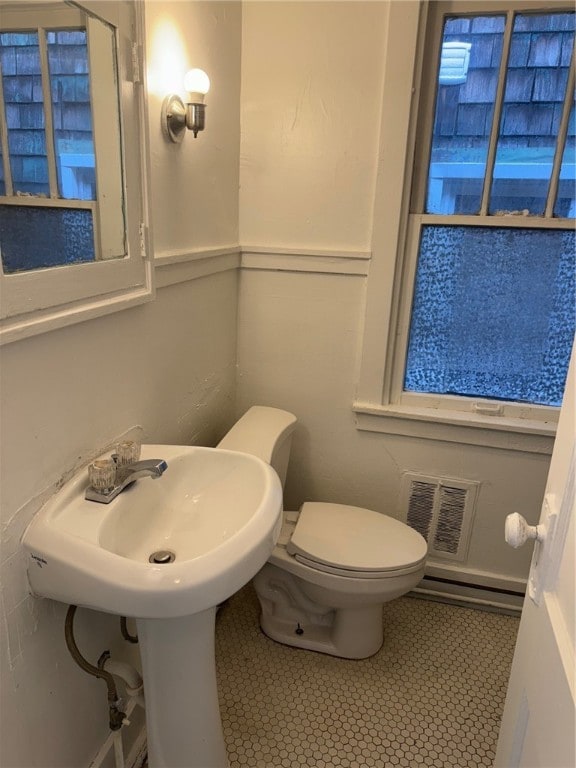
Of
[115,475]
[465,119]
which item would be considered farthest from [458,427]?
[115,475]

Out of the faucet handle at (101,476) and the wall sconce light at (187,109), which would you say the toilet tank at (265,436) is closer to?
the faucet handle at (101,476)

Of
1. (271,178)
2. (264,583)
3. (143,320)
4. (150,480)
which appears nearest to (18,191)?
(143,320)

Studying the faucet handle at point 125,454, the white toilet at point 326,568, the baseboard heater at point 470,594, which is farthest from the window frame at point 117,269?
the baseboard heater at point 470,594

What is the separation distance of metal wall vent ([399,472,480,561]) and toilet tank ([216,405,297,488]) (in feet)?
1.59

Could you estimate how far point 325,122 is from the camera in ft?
5.66

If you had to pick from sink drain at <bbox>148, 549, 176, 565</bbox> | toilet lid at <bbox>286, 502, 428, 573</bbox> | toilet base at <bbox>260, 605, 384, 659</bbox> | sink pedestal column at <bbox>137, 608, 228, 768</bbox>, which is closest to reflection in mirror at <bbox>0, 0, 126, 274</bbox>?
sink drain at <bbox>148, 549, 176, 565</bbox>

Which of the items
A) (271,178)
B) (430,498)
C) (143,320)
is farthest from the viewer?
(430,498)

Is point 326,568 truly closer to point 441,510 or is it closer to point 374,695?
point 374,695

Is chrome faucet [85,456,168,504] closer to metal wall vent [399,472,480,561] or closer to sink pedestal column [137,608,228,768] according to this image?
sink pedestal column [137,608,228,768]

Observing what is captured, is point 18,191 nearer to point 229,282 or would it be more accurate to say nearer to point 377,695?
point 229,282

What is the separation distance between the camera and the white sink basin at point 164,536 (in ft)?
2.80

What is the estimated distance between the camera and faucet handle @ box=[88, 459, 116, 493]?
104 cm

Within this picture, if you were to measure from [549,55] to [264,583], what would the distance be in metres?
1.84

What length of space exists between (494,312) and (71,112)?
1.38m
